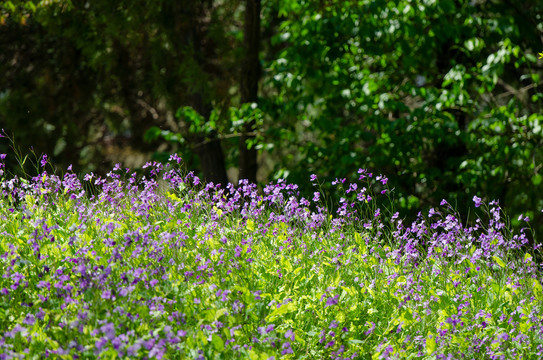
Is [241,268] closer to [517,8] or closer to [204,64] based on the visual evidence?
[517,8]

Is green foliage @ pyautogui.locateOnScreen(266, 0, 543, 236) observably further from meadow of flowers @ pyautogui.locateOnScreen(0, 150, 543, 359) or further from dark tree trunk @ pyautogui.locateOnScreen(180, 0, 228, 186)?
meadow of flowers @ pyautogui.locateOnScreen(0, 150, 543, 359)

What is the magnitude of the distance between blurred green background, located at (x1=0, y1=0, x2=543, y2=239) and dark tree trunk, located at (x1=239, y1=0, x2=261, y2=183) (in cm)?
1

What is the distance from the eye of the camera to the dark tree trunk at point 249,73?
8.15 meters

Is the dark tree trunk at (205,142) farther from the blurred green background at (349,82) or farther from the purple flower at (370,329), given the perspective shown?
the purple flower at (370,329)

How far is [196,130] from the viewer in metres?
8.34

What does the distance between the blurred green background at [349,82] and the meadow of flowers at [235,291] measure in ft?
9.51

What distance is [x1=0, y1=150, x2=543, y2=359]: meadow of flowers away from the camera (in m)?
3.03

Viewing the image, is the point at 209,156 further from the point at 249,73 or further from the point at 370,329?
the point at 370,329

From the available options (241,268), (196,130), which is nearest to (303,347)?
(241,268)

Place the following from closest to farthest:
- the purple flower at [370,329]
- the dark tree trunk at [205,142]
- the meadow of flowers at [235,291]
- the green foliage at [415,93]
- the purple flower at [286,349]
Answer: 1. the purple flower at [286,349]
2. the meadow of flowers at [235,291]
3. the purple flower at [370,329]
4. the green foliage at [415,93]
5. the dark tree trunk at [205,142]

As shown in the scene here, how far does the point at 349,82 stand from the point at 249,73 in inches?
48.1

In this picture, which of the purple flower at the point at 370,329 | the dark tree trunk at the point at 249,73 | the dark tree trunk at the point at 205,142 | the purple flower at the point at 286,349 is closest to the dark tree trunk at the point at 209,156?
the dark tree trunk at the point at 205,142

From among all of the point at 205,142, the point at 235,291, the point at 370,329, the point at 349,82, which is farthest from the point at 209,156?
the point at 370,329

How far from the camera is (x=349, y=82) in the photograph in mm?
8094
